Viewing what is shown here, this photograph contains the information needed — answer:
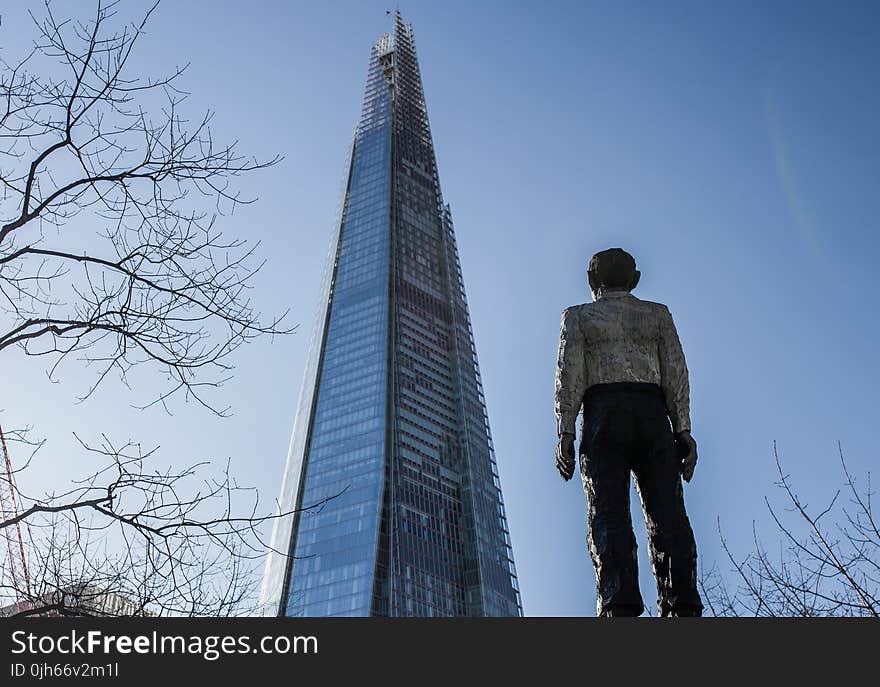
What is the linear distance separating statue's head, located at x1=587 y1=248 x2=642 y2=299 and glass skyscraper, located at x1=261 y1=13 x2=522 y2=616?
258 ft

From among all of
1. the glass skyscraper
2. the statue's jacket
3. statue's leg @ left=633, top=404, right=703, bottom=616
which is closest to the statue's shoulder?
the statue's jacket

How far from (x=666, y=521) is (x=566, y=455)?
0.91 m

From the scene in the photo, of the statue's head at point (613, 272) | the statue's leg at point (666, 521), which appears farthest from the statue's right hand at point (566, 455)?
the statue's head at point (613, 272)

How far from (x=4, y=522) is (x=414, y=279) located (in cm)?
11525

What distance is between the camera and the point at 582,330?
277 inches

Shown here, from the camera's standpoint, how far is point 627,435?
6691 millimetres

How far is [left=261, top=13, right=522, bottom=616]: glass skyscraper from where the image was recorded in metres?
93.4

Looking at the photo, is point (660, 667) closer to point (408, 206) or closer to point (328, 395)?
point (328, 395)

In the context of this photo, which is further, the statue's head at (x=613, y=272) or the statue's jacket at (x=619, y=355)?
the statue's head at (x=613, y=272)

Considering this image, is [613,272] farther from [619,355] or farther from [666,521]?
[666,521]

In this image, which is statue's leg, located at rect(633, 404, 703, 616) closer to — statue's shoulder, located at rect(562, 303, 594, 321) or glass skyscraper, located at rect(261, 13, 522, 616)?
statue's shoulder, located at rect(562, 303, 594, 321)

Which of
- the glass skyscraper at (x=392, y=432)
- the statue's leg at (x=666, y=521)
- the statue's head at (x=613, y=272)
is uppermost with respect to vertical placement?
the glass skyscraper at (x=392, y=432)

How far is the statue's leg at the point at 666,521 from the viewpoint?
6207 millimetres

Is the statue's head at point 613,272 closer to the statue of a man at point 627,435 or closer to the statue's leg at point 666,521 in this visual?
the statue of a man at point 627,435
